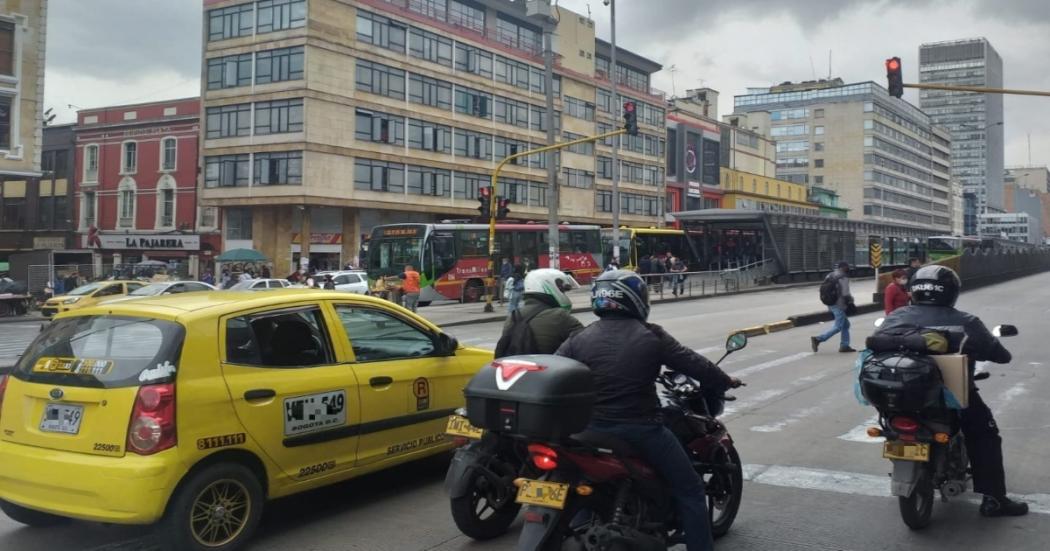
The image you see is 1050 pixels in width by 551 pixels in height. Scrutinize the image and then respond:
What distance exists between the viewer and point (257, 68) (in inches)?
1802

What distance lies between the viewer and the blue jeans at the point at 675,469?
4047 mm

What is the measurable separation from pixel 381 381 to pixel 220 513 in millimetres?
1375

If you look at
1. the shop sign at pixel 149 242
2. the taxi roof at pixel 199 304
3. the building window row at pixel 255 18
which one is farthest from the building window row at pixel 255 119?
the taxi roof at pixel 199 304

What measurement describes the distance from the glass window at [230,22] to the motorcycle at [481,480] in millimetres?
45663

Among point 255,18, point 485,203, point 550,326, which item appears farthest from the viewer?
point 255,18

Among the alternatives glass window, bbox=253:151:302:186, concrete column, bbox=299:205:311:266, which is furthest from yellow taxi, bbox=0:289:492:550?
concrete column, bbox=299:205:311:266

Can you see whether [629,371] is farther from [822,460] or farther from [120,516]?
[822,460]

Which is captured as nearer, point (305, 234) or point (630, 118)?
point (630, 118)

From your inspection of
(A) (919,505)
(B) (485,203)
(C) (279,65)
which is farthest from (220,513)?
(C) (279,65)

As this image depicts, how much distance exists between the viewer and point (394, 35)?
159ft

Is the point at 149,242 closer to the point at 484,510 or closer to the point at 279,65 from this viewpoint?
the point at 279,65

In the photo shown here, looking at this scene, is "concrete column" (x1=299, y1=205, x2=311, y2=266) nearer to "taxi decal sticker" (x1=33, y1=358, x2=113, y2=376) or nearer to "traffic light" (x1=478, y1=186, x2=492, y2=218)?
"traffic light" (x1=478, y1=186, x2=492, y2=218)

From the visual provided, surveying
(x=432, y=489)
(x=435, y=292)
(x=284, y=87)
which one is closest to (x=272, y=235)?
(x=284, y=87)

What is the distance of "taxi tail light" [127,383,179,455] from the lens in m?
4.60
